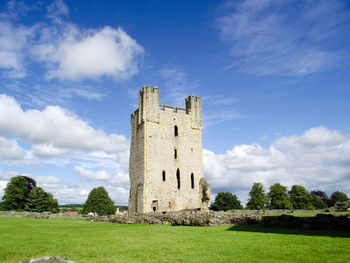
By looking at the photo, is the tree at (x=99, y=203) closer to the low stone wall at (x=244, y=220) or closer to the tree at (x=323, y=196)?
the low stone wall at (x=244, y=220)

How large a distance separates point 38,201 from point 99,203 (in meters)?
9.79

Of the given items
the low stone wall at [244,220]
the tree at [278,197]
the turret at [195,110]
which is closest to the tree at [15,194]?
the low stone wall at [244,220]

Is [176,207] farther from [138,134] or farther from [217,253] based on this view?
[217,253]

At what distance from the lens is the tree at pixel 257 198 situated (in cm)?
5050

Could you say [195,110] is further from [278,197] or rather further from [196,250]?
[278,197]

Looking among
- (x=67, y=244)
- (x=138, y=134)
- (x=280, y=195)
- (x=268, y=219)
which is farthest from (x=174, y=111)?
(x=280, y=195)

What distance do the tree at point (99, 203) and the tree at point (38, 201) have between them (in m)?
5.95

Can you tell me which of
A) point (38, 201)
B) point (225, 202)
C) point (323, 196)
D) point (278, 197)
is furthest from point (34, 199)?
point (323, 196)

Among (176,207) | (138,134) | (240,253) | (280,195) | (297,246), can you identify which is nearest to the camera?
(240,253)

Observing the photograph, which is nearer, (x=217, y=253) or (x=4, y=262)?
(x=4, y=262)

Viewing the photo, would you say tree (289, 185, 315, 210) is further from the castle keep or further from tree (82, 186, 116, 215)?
tree (82, 186, 116, 215)

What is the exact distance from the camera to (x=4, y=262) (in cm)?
571

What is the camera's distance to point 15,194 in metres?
43.9

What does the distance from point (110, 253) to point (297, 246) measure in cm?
497
